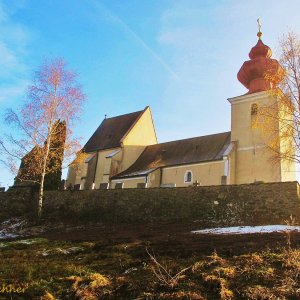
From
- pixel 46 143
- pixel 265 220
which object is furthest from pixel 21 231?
pixel 265 220

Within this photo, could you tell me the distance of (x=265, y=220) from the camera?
1683 cm

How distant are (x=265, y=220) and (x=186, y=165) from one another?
1210 centimetres

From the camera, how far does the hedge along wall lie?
17141mm

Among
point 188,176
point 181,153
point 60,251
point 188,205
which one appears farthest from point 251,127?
point 60,251

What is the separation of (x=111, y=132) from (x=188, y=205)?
19314mm

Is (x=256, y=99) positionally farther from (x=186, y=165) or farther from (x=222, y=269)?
(x=222, y=269)

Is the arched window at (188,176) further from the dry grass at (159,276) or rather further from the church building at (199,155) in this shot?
the dry grass at (159,276)

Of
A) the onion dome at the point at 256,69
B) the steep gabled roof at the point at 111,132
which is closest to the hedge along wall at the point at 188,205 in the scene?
the onion dome at the point at 256,69

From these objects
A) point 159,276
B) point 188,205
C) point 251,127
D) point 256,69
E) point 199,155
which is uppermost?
point 256,69

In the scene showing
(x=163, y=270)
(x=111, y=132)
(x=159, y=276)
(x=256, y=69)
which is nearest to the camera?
(x=159, y=276)

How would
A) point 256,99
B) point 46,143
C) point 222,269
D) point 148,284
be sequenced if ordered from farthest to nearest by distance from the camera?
1. point 256,99
2. point 46,143
3. point 222,269
4. point 148,284

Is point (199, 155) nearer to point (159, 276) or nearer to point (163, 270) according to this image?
point (163, 270)

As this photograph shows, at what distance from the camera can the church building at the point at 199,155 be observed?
26266mm

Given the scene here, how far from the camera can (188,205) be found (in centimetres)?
1892
